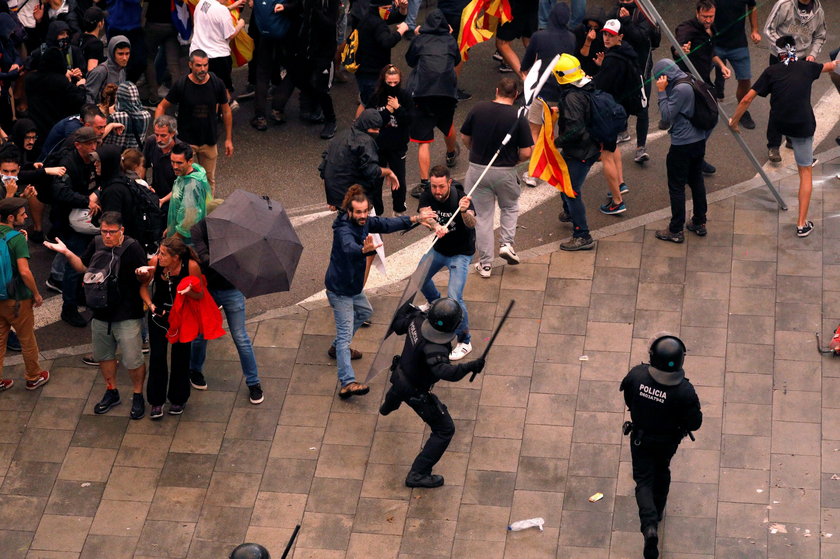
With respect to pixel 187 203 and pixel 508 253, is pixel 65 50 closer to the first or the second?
pixel 187 203

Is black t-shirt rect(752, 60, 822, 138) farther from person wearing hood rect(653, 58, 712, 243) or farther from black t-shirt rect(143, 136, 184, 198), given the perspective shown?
black t-shirt rect(143, 136, 184, 198)

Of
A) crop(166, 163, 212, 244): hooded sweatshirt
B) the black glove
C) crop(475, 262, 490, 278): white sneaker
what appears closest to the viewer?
the black glove

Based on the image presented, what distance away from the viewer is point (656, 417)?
30.0ft

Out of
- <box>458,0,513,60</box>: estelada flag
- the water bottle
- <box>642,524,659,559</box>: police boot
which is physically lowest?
the water bottle

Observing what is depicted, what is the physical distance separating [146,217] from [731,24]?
255 inches

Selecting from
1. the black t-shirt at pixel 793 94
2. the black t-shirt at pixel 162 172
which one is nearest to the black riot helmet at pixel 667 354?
the black t-shirt at pixel 793 94

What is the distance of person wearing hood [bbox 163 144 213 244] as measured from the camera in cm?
1124

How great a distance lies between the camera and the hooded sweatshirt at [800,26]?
13500 mm

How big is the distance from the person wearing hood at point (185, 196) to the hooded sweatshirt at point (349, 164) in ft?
3.82

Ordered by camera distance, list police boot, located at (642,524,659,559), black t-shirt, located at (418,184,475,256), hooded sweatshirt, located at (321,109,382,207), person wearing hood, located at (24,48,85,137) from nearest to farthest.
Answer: police boot, located at (642,524,659,559) < black t-shirt, located at (418,184,475,256) < hooded sweatshirt, located at (321,109,382,207) < person wearing hood, located at (24,48,85,137)

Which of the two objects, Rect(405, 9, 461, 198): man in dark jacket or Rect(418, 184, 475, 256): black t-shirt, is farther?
Rect(405, 9, 461, 198): man in dark jacket

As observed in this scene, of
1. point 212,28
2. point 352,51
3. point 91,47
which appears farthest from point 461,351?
point 91,47

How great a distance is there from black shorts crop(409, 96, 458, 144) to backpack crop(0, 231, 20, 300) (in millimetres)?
4300

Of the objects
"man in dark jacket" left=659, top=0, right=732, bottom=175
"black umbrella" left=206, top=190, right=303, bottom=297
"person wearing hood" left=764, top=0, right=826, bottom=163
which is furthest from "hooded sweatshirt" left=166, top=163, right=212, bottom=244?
"person wearing hood" left=764, top=0, right=826, bottom=163
